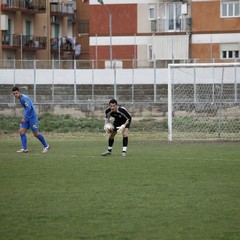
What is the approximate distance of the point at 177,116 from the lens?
1476 inches

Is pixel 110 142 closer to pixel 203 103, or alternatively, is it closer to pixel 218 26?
pixel 203 103

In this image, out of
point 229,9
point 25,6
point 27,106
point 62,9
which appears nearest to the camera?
point 27,106

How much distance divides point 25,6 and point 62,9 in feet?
18.9

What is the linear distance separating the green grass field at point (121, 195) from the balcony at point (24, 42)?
3705 centimetres

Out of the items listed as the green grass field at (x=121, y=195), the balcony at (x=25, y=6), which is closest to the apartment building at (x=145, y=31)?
the balcony at (x=25, y=6)

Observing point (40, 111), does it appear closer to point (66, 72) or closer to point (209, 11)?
point (66, 72)

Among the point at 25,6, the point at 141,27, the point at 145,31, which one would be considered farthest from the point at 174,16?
the point at 25,6

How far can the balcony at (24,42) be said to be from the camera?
63.2m

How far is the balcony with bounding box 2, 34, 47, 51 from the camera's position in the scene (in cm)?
6325

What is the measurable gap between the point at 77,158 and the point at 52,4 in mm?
46831

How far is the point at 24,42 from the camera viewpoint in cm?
6550

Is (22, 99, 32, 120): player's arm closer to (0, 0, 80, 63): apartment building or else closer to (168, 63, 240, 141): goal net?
(168, 63, 240, 141): goal net

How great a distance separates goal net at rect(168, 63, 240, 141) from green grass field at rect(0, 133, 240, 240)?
285 inches

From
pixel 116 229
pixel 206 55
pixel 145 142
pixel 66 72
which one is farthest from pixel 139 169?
pixel 206 55
